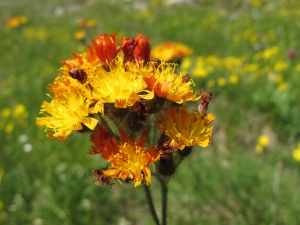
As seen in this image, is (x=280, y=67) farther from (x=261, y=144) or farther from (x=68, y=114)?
(x=68, y=114)

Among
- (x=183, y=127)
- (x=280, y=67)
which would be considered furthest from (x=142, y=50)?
(x=280, y=67)

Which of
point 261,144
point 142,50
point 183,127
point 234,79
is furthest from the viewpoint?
point 234,79

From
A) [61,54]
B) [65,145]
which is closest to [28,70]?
[61,54]

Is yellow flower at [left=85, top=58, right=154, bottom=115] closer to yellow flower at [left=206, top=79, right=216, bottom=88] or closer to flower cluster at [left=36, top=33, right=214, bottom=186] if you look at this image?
flower cluster at [left=36, top=33, right=214, bottom=186]

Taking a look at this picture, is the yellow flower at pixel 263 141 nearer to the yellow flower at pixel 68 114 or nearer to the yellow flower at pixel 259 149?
the yellow flower at pixel 259 149

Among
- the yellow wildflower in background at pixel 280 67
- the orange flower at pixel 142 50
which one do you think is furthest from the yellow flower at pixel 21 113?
the yellow wildflower in background at pixel 280 67

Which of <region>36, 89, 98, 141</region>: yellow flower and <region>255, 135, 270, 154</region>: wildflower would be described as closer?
<region>36, 89, 98, 141</region>: yellow flower

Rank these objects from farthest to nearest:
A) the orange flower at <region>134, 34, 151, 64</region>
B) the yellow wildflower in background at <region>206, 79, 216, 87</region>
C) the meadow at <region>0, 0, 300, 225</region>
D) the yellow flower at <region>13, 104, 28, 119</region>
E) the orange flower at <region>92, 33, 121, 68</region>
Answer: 1. the yellow wildflower in background at <region>206, 79, 216, 87</region>
2. the yellow flower at <region>13, 104, 28, 119</region>
3. the meadow at <region>0, 0, 300, 225</region>
4. the orange flower at <region>134, 34, 151, 64</region>
5. the orange flower at <region>92, 33, 121, 68</region>

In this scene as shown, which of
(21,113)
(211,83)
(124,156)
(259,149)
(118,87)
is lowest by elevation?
(21,113)

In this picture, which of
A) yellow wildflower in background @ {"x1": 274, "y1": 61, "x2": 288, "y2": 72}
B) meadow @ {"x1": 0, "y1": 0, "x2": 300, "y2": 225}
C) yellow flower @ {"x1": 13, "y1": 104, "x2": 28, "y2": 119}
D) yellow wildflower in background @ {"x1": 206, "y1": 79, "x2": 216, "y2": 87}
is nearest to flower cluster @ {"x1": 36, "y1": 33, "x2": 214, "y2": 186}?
meadow @ {"x1": 0, "y1": 0, "x2": 300, "y2": 225}
